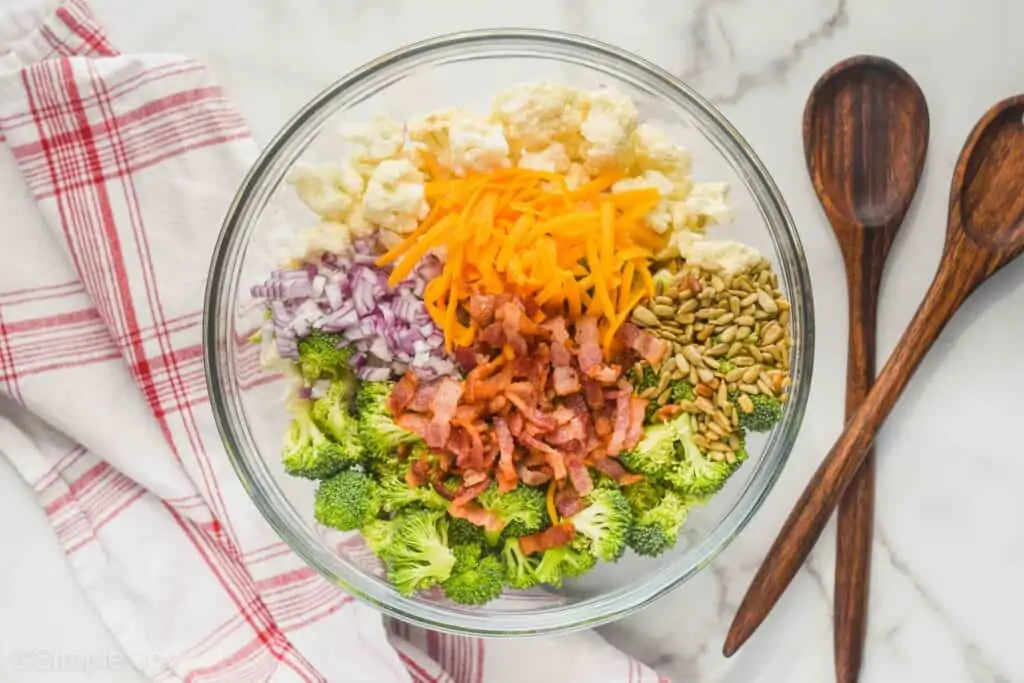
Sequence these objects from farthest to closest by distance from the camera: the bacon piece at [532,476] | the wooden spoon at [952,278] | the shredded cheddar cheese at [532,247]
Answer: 1. the wooden spoon at [952,278]
2. the bacon piece at [532,476]
3. the shredded cheddar cheese at [532,247]

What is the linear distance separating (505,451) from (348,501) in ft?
0.87

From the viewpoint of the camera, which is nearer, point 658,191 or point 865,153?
point 658,191

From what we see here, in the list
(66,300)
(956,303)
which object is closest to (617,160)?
(956,303)

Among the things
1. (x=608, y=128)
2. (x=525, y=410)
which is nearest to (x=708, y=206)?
(x=608, y=128)

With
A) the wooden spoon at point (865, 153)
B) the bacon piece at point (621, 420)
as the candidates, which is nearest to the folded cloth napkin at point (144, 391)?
the bacon piece at point (621, 420)

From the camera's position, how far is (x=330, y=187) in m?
1.57

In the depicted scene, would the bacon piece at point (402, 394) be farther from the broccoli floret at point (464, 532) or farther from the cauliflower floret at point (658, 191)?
the cauliflower floret at point (658, 191)

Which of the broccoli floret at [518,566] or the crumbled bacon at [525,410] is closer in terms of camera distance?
the crumbled bacon at [525,410]

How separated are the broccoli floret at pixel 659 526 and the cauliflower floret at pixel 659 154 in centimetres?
52

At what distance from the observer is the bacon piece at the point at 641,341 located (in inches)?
61.0

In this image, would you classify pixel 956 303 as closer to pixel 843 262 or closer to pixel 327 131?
pixel 843 262

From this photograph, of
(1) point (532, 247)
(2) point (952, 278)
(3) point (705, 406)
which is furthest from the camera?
(2) point (952, 278)

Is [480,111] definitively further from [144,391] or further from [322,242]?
[144,391]

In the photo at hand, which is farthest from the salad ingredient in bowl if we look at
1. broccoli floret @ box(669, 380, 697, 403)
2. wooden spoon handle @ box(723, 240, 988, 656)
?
wooden spoon handle @ box(723, 240, 988, 656)
